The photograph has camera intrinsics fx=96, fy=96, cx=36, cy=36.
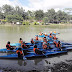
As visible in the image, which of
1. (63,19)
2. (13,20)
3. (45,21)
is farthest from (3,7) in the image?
(63,19)

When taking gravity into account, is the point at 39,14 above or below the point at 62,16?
above

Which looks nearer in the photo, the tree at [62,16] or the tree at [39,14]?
the tree at [62,16]

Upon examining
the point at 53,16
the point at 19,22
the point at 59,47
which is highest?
the point at 53,16

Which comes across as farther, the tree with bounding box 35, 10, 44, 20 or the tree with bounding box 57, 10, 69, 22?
the tree with bounding box 35, 10, 44, 20

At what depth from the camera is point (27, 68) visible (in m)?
6.55

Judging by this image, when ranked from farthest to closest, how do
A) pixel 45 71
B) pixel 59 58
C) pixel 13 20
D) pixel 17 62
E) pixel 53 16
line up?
pixel 53 16 < pixel 13 20 < pixel 59 58 < pixel 17 62 < pixel 45 71

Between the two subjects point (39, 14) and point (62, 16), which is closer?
point (62, 16)

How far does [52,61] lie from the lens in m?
7.62

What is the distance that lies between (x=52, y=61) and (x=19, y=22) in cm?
5389

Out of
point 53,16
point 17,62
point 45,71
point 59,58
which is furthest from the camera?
point 53,16

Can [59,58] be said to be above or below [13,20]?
below

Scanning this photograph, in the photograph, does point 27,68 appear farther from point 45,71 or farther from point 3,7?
point 3,7

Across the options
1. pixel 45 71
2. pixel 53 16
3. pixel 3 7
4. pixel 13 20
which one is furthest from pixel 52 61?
pixel 3 7

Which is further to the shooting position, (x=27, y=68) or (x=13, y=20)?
(x=13, y=20)
